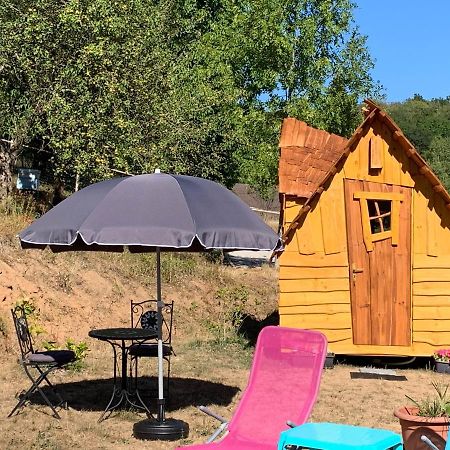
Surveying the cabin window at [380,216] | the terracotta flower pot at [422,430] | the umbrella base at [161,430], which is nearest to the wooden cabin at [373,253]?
the cabin window at [380,216]

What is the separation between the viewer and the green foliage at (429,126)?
65.8 m

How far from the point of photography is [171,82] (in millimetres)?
21109

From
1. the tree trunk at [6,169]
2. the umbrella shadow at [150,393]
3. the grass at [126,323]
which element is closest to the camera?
the grass at [126,323]

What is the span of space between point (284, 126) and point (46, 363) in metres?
6.52

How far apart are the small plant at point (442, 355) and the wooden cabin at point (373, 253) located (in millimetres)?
93

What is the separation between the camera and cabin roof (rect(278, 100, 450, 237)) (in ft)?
39.9

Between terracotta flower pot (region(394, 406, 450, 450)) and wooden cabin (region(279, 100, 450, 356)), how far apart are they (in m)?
5.93

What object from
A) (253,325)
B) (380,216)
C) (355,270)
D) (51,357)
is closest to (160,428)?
(51,357)

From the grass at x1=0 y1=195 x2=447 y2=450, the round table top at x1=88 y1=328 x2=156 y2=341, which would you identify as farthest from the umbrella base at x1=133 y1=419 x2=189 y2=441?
the round table top at x1=88 y1=328 x2=156 y2=341

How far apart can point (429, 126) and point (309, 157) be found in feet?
202

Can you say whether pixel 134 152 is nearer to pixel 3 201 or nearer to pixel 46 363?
pixel 3 201

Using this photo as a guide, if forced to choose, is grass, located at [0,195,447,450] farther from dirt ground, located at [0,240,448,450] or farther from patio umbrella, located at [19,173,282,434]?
patio umbrella, located at [19,173,282,434]

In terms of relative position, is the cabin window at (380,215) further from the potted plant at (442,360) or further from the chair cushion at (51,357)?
the chair cushion at (51,357)

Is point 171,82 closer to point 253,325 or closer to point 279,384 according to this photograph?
point 253,325
